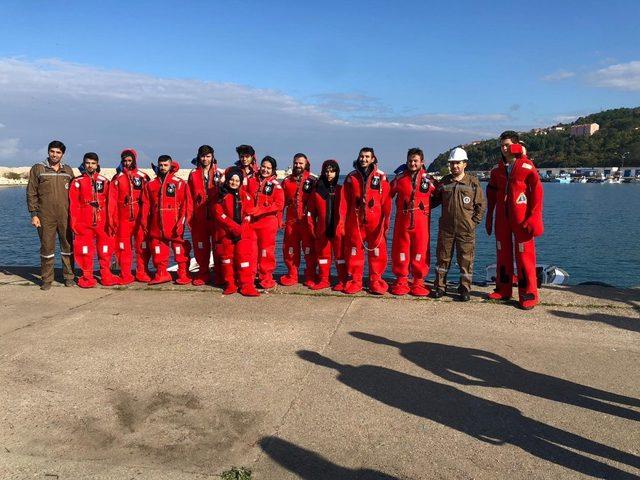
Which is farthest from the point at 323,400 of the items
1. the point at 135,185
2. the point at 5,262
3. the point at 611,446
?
the point at 5,262

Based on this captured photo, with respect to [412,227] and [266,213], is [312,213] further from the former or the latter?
[412,227]

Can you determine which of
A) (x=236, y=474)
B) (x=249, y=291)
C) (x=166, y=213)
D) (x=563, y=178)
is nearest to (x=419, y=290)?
(x=249, y=291)

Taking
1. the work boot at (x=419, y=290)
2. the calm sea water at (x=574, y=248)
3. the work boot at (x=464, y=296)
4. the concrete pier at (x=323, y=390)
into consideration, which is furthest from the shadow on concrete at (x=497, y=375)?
the calm sea water at (x=574, y=248)

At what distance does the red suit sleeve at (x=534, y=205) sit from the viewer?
20.1 ft

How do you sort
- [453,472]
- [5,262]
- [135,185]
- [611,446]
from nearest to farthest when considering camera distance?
[453,472], [611,446], [135,185], [5,262]

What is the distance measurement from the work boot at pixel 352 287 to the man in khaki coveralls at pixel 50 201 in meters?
4.37

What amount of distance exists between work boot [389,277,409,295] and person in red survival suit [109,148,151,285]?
390cm

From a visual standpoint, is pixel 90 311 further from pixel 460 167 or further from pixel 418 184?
pixel 460 167

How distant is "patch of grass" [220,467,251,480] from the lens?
2967 millimetres

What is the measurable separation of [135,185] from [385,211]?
12.6ft

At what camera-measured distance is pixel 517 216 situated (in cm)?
631

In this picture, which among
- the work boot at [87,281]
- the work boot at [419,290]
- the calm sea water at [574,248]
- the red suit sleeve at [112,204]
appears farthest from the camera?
the calm sea water at [574,248]

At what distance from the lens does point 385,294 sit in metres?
7.09

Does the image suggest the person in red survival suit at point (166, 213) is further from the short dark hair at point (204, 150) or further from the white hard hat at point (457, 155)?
the white hard hat at point (457, 155)
